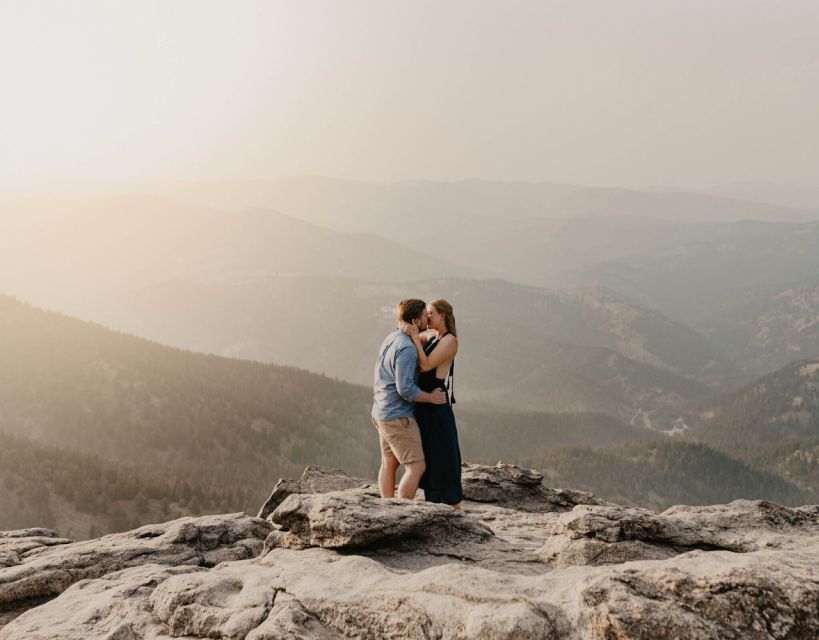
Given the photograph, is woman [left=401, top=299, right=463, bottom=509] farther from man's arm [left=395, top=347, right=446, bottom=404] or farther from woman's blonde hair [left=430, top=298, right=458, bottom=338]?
man's arm [left=395, top=347, right=446, bottom=404]

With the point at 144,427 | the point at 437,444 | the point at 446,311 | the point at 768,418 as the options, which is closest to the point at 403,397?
the point at 437,444

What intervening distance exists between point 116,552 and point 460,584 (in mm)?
6939

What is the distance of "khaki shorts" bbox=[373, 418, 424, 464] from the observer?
9.85 metres

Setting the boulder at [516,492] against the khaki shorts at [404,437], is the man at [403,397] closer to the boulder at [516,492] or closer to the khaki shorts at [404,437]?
the khaki shorts at [404,437]

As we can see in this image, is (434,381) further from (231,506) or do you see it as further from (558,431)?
(558,431)

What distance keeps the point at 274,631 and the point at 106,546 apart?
20.9 ft

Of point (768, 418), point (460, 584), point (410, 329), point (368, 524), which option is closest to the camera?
point (460, 584)

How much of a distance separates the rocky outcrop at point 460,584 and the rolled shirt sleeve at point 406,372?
1.73m

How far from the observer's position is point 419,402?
10.1m

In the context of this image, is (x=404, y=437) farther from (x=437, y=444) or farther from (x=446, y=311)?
(x=446, y=311)

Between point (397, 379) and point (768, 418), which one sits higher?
point (397, 379)

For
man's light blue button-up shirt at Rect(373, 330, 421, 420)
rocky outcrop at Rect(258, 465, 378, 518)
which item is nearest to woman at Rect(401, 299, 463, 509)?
man's light blue button-up shirt at Rect(373, 330, 421, 420)

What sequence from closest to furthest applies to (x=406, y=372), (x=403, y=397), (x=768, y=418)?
(x=406, y=372) → (x=403, y=397) → (x=768, y=418)

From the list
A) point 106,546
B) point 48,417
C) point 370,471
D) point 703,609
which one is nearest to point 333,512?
point 703,609
